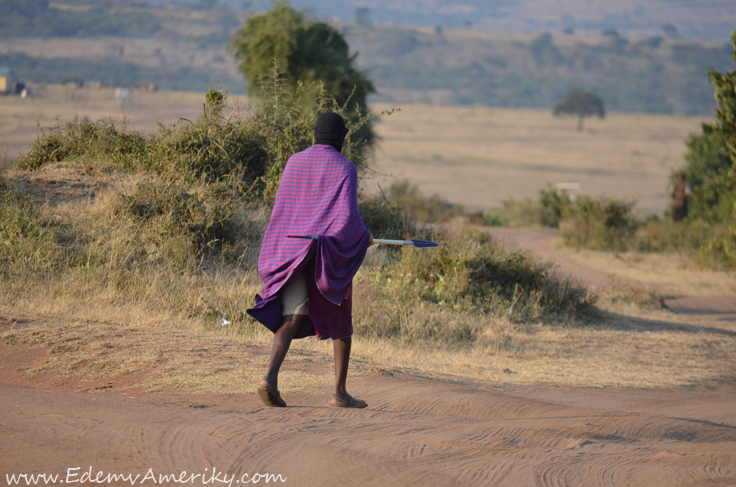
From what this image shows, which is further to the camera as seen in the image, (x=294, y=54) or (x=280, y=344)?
(x=294, y=54)

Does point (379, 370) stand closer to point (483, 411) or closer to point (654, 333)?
point (483, 411)

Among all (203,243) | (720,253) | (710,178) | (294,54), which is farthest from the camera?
(710,178)

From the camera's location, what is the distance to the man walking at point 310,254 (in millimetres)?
4461

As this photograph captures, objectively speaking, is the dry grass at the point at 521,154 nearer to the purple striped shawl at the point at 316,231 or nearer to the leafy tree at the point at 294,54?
the leafy tree at the point at 294,54

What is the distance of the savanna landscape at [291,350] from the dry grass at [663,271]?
0.13 metres

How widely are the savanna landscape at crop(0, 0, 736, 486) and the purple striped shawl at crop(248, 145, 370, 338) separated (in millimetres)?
770

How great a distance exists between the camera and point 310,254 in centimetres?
444

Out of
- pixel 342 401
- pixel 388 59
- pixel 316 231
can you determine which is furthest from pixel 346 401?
pixel 388 59

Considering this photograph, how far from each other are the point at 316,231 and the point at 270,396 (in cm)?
106

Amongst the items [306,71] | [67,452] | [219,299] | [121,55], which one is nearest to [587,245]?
[306,71]

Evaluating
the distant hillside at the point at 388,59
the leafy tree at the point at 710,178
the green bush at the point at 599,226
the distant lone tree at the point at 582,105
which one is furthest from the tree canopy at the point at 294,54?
the distant lone tree at the point at 582,105

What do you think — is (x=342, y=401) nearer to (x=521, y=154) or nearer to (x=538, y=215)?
(x=538, y=215)

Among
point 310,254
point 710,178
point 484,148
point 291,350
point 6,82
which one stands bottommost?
point 291,350

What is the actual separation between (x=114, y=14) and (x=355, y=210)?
160 m
